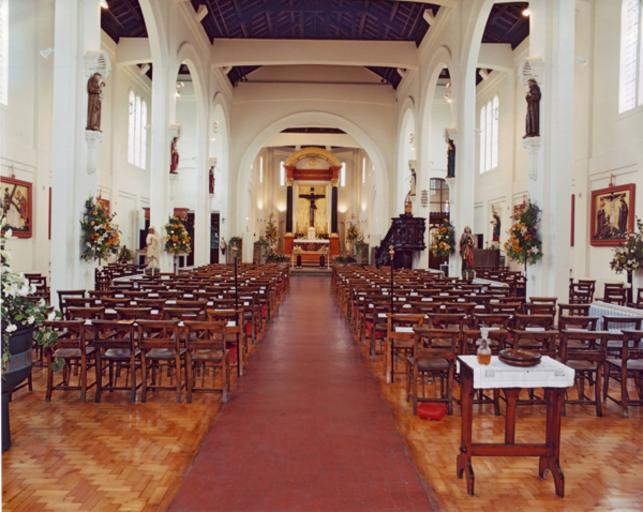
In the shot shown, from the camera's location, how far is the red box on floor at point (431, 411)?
5.22m

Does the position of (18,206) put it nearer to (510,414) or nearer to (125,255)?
(125,255)

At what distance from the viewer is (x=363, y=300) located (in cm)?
876

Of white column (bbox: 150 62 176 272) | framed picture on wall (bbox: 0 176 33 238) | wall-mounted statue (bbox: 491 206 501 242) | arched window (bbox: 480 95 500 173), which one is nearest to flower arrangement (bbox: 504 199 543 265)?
white column (bbox: 150 62 176 272)

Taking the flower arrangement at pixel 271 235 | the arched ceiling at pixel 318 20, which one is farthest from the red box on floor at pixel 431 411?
the flower arrangement at pixel 271 235

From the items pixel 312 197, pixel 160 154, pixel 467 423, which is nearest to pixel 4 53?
pixel 160 154

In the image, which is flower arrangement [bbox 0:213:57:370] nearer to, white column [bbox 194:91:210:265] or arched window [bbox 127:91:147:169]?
white column [bbox 194:91:210:265]

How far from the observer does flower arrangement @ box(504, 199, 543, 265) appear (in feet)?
34.1

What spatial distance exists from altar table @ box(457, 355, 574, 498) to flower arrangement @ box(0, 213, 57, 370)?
3.36 m

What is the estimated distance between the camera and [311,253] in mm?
32312

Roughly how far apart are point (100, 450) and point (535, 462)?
11.5 ft

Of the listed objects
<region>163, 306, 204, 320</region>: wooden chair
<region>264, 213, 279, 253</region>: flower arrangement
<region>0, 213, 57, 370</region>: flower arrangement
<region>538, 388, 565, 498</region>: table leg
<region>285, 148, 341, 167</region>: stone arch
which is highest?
<region>285, 148, 341, 167</region>: stone arch

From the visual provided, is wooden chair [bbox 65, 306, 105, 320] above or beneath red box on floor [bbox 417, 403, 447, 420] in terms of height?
above

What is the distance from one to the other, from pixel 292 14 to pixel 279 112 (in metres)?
6.81

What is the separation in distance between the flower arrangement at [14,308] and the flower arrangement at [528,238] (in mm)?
8633
